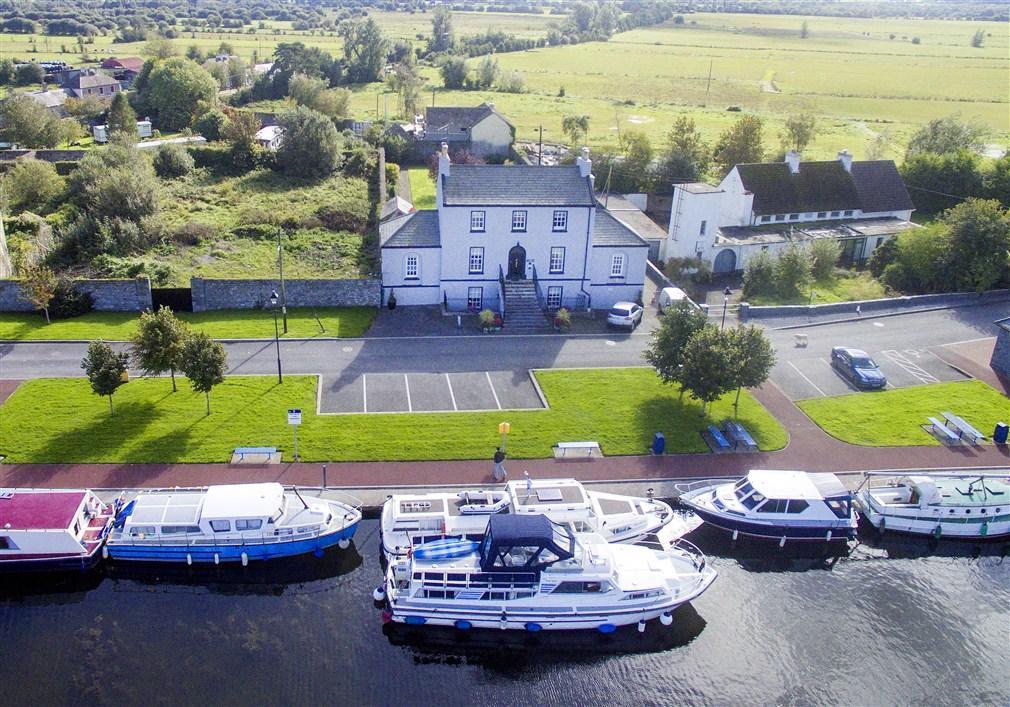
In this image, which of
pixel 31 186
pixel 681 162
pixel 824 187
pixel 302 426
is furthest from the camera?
pixel 681 162

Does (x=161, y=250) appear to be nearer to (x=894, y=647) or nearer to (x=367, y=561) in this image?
(x=367, y=561)

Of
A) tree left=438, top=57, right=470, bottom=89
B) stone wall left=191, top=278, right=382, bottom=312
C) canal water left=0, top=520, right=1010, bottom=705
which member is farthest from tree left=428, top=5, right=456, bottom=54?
canal water left=0, top=520, right=1010, bottom=705

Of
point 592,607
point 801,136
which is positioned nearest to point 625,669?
point 592,607

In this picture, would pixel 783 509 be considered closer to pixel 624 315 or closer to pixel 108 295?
pixel 624 315

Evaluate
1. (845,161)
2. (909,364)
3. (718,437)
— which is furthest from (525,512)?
(845,161)

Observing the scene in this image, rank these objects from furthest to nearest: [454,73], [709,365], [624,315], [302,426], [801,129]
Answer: [454,73], [801,129], [624,315], [709,365], [302,426]

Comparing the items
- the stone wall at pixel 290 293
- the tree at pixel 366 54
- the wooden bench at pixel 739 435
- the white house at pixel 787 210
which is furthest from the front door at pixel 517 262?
the tree at pixel 366 54

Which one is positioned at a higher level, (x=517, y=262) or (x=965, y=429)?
(x=517, y=262)
